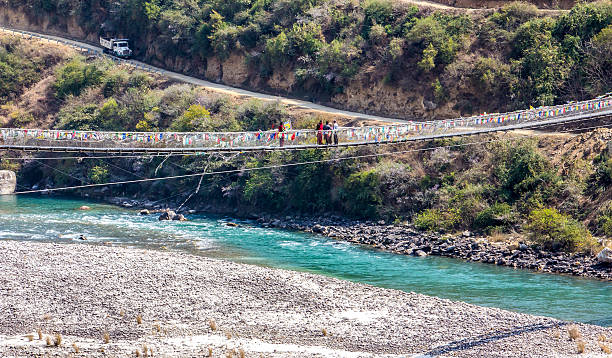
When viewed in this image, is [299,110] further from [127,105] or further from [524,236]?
[524,236]

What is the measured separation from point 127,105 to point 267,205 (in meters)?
13.7

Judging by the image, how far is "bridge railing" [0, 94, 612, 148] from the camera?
29.0 meters

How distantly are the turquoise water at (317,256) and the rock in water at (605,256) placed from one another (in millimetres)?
1342

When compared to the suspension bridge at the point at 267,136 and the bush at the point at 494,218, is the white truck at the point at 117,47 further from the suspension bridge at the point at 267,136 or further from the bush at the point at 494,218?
the bush at the point at 494,218

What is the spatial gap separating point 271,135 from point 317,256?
532 centimetres

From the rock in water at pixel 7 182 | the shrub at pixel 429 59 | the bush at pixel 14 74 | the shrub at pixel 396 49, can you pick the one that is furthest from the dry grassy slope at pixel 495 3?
the bush at pixel 14 74

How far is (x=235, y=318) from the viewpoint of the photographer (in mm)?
24203

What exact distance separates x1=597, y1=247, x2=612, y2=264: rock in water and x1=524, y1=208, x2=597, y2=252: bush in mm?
944

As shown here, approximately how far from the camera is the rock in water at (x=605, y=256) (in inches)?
1134

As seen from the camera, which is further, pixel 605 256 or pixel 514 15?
pixel 514 15

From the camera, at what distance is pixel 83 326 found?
23234 mm

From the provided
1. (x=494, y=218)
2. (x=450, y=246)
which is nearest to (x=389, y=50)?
(x=494, y=218)

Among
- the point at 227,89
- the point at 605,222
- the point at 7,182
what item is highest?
the point at 227,89

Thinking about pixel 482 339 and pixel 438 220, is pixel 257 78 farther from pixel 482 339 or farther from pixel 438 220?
pixel 482 339
